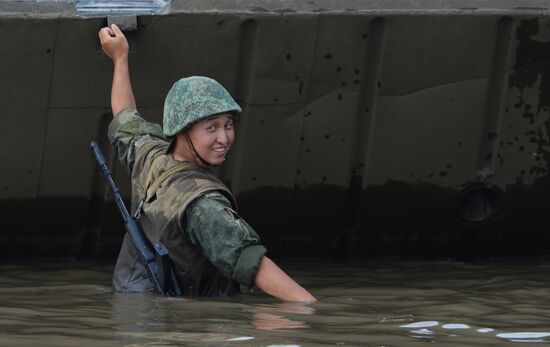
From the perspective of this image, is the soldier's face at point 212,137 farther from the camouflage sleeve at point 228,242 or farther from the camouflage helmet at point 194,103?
the camouflage sleeve at point 228,242

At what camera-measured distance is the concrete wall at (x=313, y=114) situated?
6.27 m

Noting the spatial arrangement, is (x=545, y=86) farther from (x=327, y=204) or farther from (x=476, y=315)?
(x=476, y=315)

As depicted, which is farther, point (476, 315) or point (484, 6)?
point (484, 6)

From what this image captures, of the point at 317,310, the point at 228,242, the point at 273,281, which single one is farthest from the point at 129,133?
the point at 317,310

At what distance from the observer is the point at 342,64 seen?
6.45 meters

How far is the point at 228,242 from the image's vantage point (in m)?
5.34

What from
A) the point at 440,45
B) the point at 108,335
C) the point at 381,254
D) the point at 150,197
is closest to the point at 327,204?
the point at 381,254

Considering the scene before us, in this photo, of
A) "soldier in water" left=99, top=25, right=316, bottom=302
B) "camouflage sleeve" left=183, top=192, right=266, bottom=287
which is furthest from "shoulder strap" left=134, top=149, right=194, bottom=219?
"camouflage sleeve" left=183, top=192, right=266, bottom=287

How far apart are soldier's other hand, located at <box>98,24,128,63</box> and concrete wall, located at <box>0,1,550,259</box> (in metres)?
0.11

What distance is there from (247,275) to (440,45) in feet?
5.67

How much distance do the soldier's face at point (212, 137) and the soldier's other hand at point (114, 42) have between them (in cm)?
69

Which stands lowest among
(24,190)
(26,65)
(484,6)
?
(24,190)

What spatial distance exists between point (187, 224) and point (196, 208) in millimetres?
95

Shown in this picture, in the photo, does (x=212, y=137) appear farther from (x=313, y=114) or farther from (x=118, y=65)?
(x=313, y=114)
